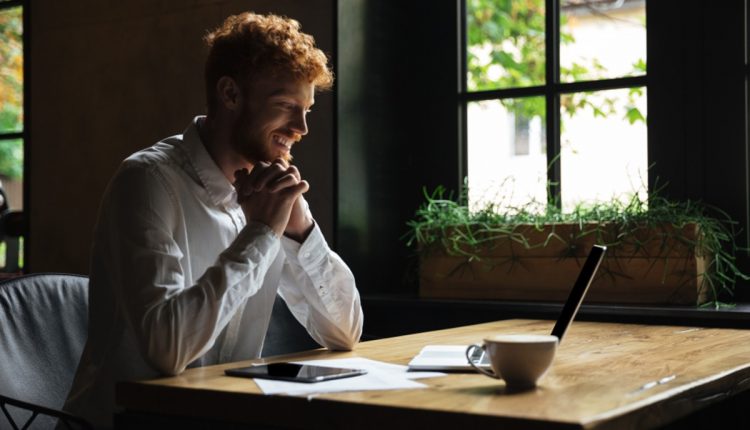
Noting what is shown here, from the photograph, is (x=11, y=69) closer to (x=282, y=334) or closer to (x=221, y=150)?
(x=282, y=334)

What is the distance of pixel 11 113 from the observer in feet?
14.3

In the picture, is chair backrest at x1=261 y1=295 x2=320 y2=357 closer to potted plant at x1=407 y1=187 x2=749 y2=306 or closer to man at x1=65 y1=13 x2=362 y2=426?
man at x1=65 y1=13 x2=362 y2=426

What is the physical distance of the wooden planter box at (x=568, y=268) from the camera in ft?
9.07

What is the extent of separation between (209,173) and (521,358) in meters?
0.93

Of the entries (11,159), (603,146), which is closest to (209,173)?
(603,146)

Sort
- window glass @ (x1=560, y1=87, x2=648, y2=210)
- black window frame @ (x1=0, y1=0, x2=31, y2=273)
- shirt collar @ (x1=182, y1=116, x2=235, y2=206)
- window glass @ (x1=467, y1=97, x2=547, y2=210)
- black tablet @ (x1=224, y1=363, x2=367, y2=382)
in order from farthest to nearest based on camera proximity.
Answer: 1. black window frame @ (x1=0, y1=0, x2=31, y2=273)
2. window glass @ (x1=467, y1=97, x2=547, y2=210)
3. window glass @ (x1=560, y1=87, x2=648, y2=210)
4. shirt collar @ (x1=182, y1=116, x2=235, y2=206)
5. black tablet @ (x1=224, y1=363, x2=367, y2=382)


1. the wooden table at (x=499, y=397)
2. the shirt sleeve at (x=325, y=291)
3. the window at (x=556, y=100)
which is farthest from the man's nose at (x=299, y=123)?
the window at (x=556, y=100)

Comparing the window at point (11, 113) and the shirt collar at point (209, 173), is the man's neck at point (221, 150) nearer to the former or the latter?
the shirt collar at point (209, 173)

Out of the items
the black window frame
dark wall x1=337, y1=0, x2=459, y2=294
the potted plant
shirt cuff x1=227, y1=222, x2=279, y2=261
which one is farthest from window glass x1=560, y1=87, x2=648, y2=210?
the black window frame

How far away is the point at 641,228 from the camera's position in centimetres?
282

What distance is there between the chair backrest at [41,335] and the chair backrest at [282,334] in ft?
1.85

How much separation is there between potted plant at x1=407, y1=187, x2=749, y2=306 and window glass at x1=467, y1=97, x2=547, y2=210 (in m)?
0.11

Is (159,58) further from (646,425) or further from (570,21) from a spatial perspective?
(646,425)

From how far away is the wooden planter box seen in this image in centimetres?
276
